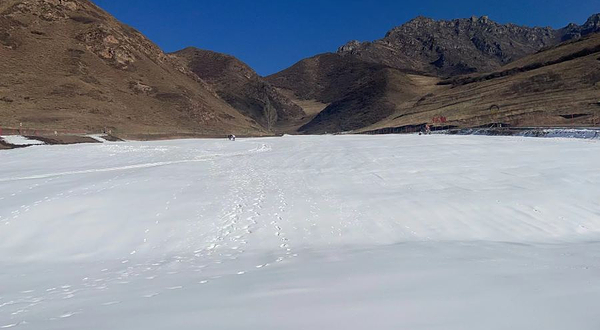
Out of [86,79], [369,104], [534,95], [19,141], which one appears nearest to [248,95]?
[369,104]

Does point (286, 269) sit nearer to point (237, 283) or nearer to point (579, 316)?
point (237, 283)

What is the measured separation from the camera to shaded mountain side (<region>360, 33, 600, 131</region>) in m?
61.1

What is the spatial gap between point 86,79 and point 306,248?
3783 inches

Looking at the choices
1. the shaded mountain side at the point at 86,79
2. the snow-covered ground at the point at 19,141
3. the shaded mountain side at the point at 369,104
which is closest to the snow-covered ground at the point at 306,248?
the snow-covered ground at the point at 19,141

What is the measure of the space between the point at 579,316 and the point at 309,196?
9.89 metres

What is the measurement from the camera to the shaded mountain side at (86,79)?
76625 millimetres

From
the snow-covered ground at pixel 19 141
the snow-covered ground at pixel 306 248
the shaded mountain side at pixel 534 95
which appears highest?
the shaded mountain side at pixel 534 95

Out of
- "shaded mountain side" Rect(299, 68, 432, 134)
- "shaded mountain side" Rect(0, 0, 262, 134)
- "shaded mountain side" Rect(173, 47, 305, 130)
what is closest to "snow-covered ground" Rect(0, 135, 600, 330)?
"shaded mountain side" Rect(0, 0, 262, 134)

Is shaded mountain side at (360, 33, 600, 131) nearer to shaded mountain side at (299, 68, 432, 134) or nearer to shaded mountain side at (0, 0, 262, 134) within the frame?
shaded mountain side at (299, 68, 432, 134)

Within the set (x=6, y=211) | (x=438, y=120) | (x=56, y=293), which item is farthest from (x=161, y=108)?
(x=56, y=293)

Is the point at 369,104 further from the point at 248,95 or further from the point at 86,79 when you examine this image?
the point at 86,79

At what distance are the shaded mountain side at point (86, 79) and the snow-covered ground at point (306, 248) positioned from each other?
62957 mm

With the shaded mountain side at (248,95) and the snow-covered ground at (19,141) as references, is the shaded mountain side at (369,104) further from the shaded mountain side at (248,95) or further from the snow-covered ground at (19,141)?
the snow-covered ground at (19,141)

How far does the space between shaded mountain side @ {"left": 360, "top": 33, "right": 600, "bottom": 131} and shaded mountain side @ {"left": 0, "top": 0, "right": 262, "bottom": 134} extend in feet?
172
